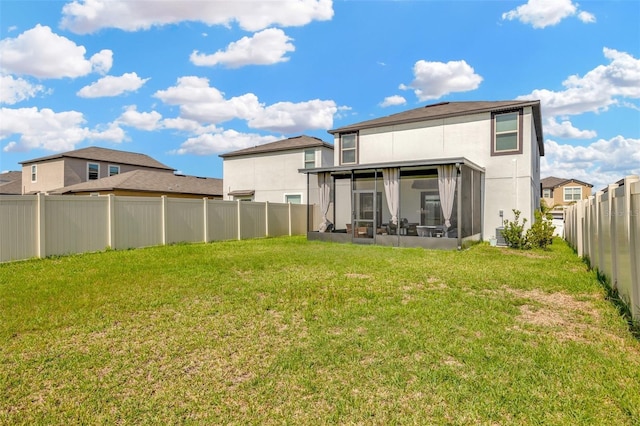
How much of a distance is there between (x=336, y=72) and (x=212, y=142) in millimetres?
25281

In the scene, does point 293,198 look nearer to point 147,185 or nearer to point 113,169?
point 147,185

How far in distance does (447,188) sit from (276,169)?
1149cm

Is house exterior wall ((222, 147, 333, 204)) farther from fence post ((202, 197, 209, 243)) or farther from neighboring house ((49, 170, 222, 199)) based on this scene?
fence post ((202, 197, 209, 243))

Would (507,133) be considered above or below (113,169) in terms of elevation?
below

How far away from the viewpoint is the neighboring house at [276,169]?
65.9 feet

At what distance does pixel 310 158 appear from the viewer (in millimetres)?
20078

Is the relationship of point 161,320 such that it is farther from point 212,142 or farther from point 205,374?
point 212,142

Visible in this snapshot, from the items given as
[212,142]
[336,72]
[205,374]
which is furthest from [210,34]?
[212,142]

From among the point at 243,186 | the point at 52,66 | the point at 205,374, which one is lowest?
the point at 205,374

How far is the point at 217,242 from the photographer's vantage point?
13.8 meters

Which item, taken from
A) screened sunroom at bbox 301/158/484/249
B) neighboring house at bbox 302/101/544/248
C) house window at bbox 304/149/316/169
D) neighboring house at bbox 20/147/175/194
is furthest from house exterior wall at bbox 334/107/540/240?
neighboring house at bbox 20/147/175/194

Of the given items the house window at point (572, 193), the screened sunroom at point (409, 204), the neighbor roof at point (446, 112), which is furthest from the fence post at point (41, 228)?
the house window at point (572, 193)

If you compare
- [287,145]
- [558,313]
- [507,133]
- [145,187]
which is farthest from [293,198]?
[558,313]

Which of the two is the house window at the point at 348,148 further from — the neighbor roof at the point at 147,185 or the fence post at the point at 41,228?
the neighbor roof at the point at 147,185
